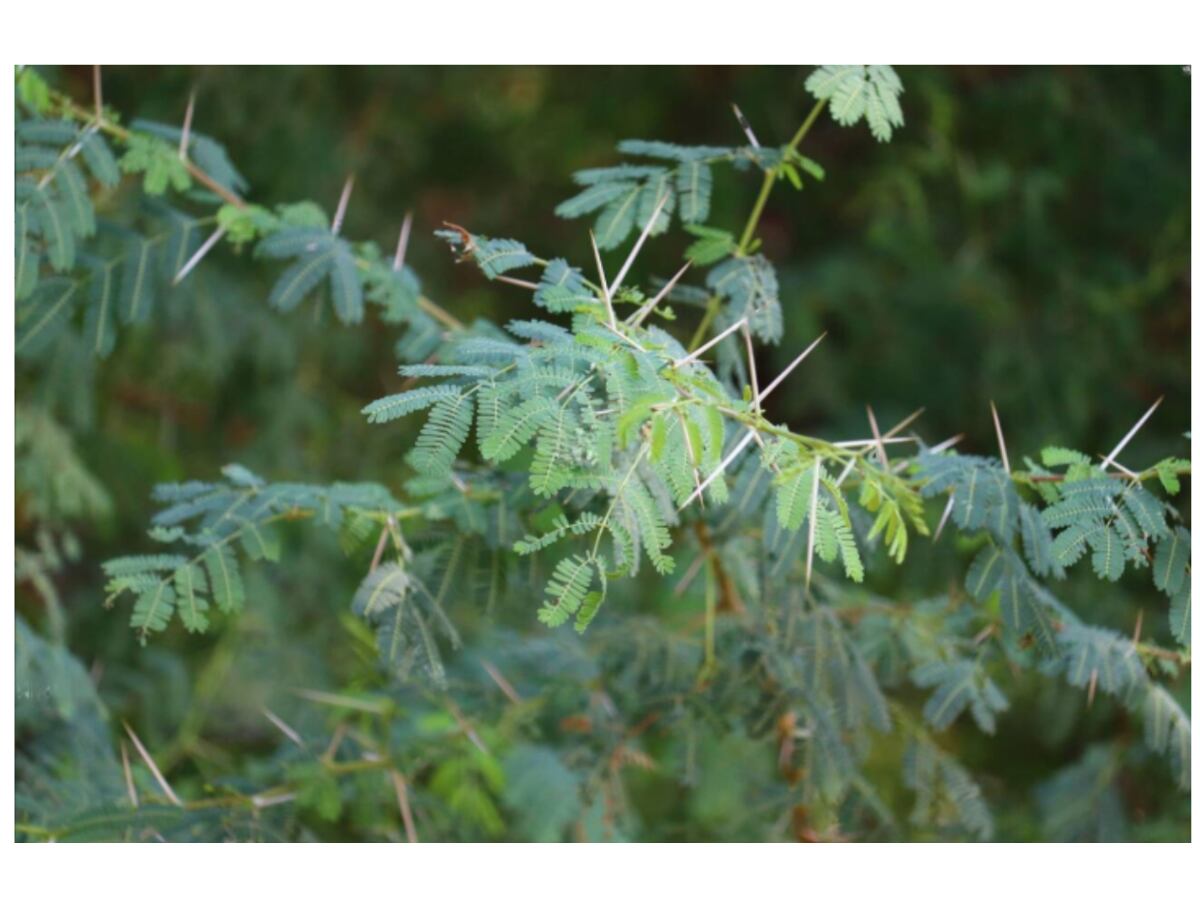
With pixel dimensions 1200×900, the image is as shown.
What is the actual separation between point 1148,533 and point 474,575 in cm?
92

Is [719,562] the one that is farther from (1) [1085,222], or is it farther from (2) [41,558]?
(1) [1085,222]

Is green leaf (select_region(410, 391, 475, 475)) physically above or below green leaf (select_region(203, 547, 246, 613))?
above

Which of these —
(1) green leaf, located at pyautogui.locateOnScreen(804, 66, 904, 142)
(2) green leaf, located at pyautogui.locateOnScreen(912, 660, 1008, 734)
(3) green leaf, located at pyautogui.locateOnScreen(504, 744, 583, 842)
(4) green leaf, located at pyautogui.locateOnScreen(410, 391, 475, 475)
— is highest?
(1) green leaf, located at pyautogui.locateOnScreen(804, 66, 904, 142)

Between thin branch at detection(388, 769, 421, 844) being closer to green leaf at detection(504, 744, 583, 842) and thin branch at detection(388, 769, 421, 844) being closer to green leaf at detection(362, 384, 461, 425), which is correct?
green leaf at detection(504, 744, 583, 842)

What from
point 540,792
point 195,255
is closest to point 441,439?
point 195,255

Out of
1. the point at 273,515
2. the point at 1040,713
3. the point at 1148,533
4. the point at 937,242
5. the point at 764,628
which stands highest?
the point at 937,242

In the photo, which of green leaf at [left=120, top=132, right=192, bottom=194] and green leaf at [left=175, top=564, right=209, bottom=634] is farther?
green leaf at [left=120, top=132, right=192, bottom=194]

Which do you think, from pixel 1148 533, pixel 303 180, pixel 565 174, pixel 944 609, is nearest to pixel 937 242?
pixel 565 174

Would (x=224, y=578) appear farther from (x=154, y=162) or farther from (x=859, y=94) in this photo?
(x=859, y=94)

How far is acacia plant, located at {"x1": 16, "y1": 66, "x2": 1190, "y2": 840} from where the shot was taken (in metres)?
1.34

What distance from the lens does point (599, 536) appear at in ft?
4.22

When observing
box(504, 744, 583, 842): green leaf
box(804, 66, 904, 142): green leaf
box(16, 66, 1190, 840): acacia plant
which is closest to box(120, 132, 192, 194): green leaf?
box(16, 66, 1190, 840): acacia plant

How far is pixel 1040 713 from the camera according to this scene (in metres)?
3.72

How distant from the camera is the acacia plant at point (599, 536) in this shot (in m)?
1.34
